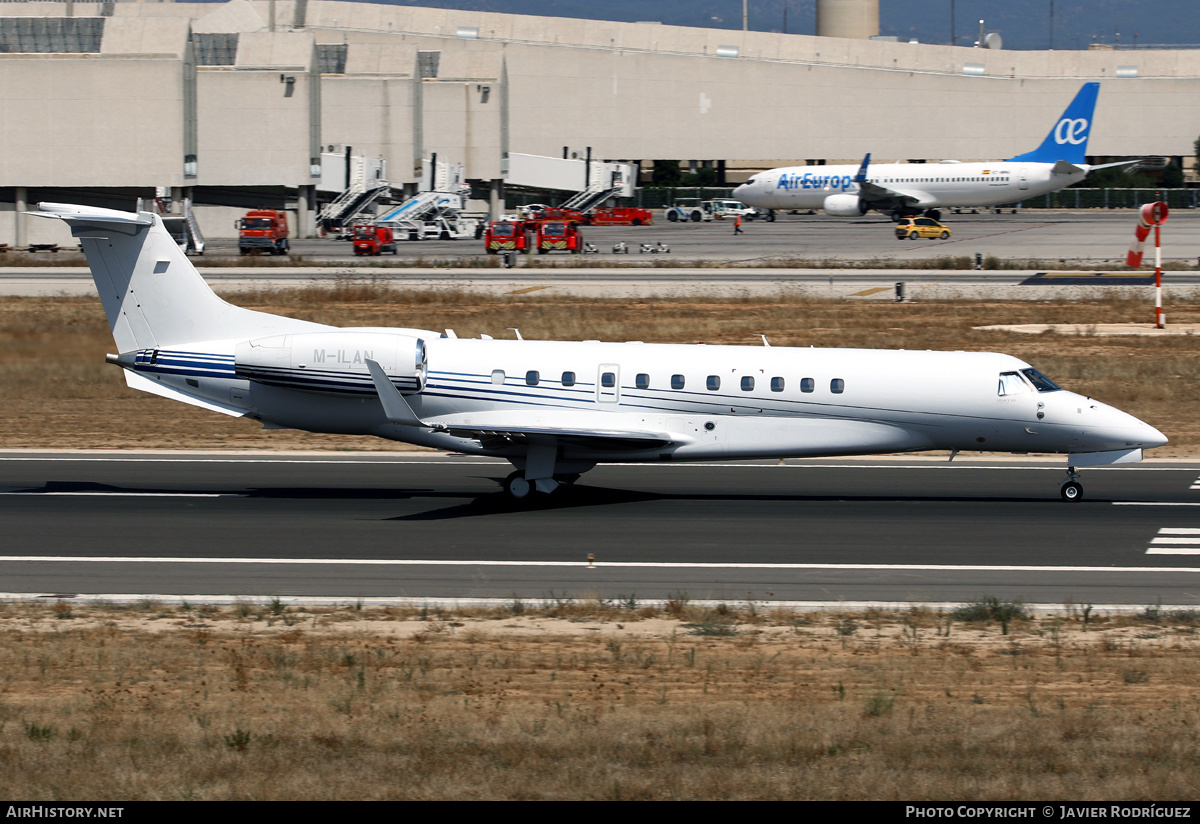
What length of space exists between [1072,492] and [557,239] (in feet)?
197

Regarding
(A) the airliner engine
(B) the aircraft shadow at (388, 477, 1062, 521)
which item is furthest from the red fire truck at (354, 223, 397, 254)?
(B) the aircraft shadow at (388, 477, 1062, 521)

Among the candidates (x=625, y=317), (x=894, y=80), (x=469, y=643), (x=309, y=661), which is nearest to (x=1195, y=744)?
(x=469, y=643)

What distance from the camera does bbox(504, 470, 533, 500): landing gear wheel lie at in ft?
77.6

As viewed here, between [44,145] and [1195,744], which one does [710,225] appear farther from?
[1195,744]

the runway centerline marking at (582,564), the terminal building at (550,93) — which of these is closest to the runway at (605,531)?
the runway centerline marking at (582,564)

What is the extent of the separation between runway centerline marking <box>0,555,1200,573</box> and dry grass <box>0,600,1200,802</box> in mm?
2556

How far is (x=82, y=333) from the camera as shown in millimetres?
27609

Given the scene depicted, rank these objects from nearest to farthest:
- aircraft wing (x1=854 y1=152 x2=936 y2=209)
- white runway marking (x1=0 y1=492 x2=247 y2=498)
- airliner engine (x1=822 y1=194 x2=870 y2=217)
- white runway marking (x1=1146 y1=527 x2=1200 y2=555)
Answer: white runway marking (x1=1146 y1=527 x2=1200 y2=555) < white runway marking (x1=0 y1=492 x2=247 y2=498) < aircraft wing (x1=854 y1=152 x2=936 y2=209) < airliner engine (x1=822 y1=194 x2=870 y2=217)

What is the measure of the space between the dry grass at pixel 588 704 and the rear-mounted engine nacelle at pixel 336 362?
728 centimetres

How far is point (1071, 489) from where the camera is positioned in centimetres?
2377

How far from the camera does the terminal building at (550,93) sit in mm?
104000

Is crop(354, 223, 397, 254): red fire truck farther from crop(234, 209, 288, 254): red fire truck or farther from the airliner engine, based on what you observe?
the airliner engine

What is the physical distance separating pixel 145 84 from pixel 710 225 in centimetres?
4930

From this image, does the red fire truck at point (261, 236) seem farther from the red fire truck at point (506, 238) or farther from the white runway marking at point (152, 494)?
the white runway marking at point (152, 494)
